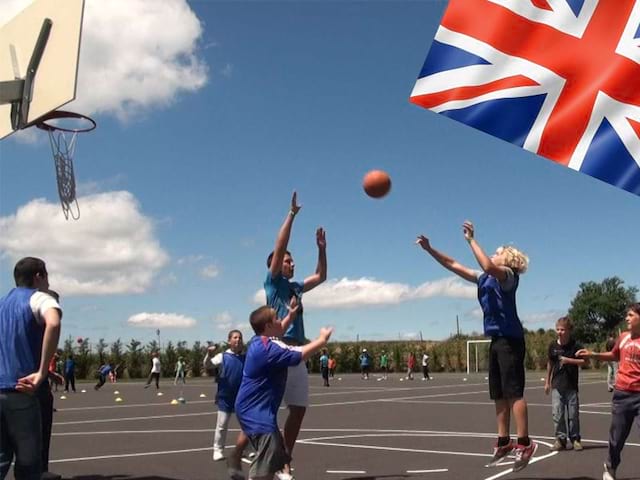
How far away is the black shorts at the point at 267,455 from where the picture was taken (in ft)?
19.2

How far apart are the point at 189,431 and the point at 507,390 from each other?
26.3 ft

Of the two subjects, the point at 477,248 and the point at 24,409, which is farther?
the point at 477,248

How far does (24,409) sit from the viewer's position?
5359 mm

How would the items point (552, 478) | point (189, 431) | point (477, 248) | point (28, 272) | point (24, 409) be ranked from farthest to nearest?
point (189, 431), point (552, 478), point (477, 248), point (28, 272), point (24, 409)

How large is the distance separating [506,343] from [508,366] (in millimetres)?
207

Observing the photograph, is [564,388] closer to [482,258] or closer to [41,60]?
[482,258]

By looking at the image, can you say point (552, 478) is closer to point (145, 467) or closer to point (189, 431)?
point (145, 467)

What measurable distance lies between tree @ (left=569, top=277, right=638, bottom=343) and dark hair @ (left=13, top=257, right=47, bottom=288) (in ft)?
361

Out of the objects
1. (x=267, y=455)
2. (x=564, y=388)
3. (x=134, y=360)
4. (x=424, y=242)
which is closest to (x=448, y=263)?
(x=424, y=242)

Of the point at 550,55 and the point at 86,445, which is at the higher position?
the point at 550,55

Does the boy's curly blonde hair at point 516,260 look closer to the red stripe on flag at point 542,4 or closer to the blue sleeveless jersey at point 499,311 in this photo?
the blue sleeveless jersey at point 499,311

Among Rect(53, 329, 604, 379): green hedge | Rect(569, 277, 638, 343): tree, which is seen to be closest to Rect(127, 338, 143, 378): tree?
Rect(53, 329, 604, 379): green hedge

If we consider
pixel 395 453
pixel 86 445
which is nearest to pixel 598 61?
pixel 395 453

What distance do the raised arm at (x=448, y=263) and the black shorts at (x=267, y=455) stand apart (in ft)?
7.98
